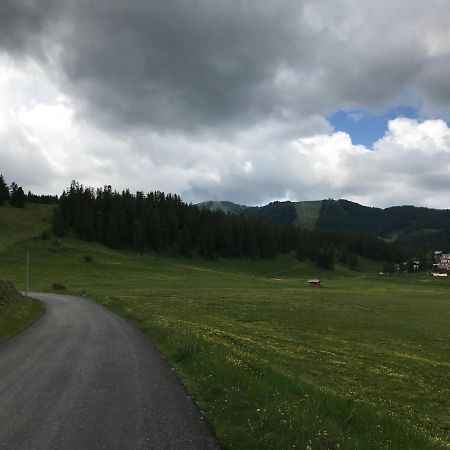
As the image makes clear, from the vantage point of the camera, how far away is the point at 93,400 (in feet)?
45.7

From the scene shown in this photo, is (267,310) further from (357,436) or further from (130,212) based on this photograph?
(130,212)

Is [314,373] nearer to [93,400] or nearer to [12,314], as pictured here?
[93,400]

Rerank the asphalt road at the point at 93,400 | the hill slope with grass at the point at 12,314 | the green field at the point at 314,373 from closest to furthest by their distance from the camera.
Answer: the asphalt road at the point at 93,400
the green field at the point at 314,373
the hill slope with grass at the point at 12,314

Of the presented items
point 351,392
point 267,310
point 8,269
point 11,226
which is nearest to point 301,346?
point 351,392

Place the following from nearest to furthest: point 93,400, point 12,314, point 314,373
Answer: point 93,400
point 314,373
point 12,314

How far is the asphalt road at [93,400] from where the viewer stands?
10664 millimetres

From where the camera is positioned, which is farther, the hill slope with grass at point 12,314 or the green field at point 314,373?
the hill slope with grass at point 12,314

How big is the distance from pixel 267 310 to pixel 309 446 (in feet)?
161

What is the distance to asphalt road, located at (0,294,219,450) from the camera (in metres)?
10.7

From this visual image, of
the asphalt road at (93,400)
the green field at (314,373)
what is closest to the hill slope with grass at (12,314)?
the asphalt road at (93,400)

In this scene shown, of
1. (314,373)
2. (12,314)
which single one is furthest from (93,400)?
(12,314)

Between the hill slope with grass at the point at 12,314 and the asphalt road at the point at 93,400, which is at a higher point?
the asphalt road at the point at 93,400

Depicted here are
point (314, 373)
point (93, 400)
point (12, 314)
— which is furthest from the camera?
point (12, 314)

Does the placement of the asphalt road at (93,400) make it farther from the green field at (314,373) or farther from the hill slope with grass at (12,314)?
the hill slope with grass at (12,314)
